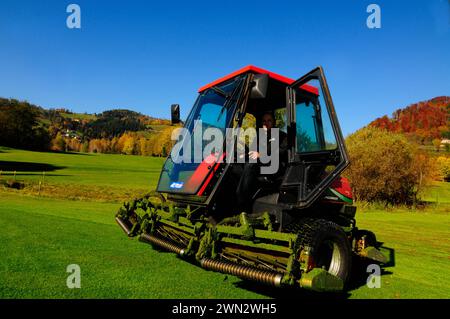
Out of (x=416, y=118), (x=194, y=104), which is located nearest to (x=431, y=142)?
(x=416, y=118)

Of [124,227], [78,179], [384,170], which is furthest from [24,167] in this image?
[124,227]

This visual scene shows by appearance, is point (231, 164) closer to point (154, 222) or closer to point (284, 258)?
point (284, 258)

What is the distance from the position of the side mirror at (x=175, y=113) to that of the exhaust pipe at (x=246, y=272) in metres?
2.55

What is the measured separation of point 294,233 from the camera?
4570mm

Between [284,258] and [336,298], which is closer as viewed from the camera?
[284,258]

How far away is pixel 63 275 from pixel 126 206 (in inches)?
94.5

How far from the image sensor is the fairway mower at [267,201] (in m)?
4.51

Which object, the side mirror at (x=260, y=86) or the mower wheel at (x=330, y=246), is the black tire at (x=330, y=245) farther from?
the side mirror at (x=260, y=86)

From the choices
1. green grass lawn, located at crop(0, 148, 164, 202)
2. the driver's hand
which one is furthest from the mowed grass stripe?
green grass lawn, located at crop(0, 148, 164, 202)

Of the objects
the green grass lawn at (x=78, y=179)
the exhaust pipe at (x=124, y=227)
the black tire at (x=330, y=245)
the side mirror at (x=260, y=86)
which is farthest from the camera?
the green grass lawn at (x=78, y=179)

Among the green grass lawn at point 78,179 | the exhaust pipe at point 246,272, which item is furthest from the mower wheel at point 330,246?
the green grass lawn at point 78,179

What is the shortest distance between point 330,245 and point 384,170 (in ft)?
94.2

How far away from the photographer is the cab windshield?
17.7ft

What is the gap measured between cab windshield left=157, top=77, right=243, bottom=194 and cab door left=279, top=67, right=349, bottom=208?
936 millimetres
